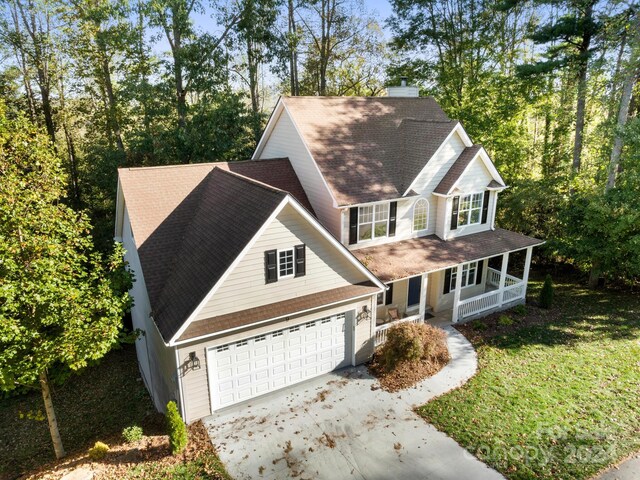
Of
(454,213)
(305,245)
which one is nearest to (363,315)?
(305,245)

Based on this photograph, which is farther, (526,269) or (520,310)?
(526,269)

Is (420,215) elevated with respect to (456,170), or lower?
lower

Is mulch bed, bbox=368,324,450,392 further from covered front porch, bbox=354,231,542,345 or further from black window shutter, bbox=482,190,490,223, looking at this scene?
black window shutter, bbox=482,190,490,223

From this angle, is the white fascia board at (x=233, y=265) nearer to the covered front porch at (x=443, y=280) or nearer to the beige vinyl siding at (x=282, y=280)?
the beige vinyl siding at (x=282, y=280)

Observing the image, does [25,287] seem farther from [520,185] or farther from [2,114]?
[520,185]

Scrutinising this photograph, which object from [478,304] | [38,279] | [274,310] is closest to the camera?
[38,279]

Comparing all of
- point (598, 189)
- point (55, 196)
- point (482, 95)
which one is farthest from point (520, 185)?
point (55, 196)

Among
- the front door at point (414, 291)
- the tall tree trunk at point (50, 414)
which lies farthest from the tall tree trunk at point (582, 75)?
the tall tree trunk at point (50, 414)

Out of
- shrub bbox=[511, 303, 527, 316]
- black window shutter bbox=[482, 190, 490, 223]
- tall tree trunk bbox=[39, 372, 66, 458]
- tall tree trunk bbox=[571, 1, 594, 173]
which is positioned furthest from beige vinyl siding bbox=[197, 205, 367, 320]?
tall tree trunk bbox=[571, 1, 594, 173]

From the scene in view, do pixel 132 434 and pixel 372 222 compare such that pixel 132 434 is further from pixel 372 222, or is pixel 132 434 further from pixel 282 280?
pixel 372 222
